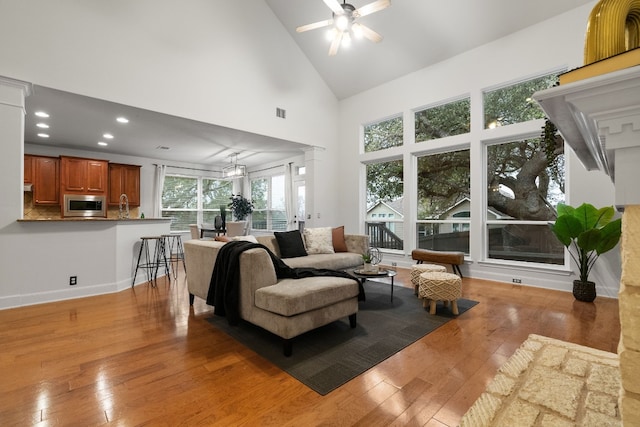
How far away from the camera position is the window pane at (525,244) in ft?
14.1

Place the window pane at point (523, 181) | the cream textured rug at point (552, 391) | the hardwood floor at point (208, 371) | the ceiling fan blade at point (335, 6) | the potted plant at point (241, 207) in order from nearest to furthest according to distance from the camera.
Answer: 1. the cream textured rug at point (552, 391)
2. the hardwood floor at point (208, 371)
3. the ceiling fan blade at point (335, 6)
4. the window pane at point (523, 181)
5. the potted plant at point (241, 207)

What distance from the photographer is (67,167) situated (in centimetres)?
617

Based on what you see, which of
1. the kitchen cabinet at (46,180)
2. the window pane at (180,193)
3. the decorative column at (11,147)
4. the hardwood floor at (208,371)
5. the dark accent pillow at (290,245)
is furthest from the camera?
the window pane at (180,193)

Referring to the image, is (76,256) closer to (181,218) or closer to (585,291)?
(181,218)

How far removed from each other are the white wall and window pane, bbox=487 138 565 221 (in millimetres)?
211

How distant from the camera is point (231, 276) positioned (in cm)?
265

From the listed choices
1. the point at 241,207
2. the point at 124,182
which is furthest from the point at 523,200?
the point at 124,182

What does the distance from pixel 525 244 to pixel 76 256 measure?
633 cm

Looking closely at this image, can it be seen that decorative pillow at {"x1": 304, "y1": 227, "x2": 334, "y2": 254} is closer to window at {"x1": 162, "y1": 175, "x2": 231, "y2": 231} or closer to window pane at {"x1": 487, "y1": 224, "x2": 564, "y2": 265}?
window pane at {"x1": 487, "y1": 224, "x2": 564, "y2": 265}

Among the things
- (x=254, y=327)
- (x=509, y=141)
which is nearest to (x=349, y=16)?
(x=509, y=141)

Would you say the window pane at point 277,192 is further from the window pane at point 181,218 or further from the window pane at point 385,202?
the window pane at point 385,202

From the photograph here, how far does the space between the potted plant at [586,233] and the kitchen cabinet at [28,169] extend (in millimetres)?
8995

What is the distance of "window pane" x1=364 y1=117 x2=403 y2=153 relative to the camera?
6066mm

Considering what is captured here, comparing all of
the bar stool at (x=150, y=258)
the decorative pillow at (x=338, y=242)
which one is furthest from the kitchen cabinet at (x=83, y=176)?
the decorative pillow at (x=338, y=242)
